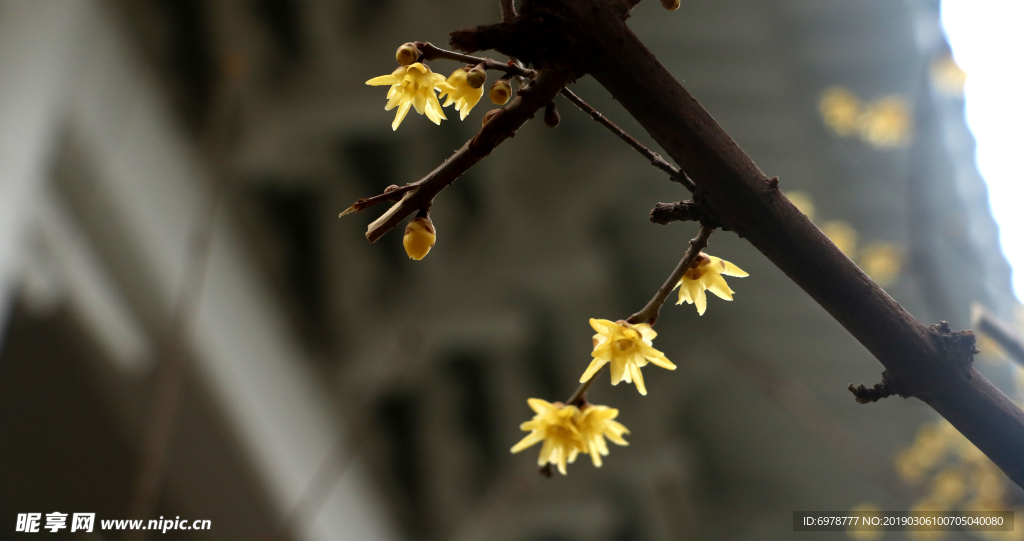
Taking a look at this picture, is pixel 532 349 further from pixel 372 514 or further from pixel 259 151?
pixel 259 151

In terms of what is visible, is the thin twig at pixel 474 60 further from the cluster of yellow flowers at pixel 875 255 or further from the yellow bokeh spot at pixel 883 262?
the yellow bokeh spot at pixel 883 262

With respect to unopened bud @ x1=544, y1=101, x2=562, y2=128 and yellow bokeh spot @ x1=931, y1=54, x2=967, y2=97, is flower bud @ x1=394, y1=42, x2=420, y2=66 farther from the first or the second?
yellow bokeh spot @ x1=931, y1=54, x2=967, y2=97

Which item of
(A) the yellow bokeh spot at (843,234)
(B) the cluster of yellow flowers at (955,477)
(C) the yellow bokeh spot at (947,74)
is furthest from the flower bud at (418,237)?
(C) the yellow bokeh spot at (947,74)

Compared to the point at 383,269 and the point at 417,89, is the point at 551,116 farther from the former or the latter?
the point at 383,269

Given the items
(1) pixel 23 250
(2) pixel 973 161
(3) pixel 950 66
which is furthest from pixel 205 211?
(2) pixel 973 161

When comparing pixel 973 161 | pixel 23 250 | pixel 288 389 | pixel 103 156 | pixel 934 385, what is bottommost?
pixel 934 385
